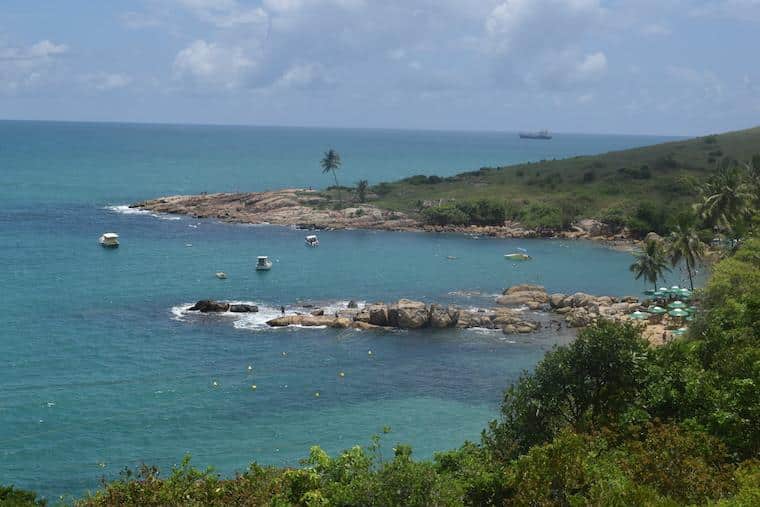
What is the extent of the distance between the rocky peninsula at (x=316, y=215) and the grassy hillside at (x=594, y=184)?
3.85 m

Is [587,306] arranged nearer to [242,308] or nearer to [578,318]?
[578,318]

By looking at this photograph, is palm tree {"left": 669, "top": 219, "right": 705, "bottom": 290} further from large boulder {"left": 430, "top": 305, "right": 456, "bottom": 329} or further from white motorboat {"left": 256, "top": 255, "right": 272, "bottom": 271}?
white motorboat {"left": 256, "top": 255, "right": 272, "bottom": 271}

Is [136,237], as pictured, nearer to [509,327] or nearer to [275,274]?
[275,274]

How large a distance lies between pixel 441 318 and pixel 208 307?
23.1 m

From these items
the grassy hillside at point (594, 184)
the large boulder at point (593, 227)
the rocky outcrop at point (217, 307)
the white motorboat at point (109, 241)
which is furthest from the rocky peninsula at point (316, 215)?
the rocky outcrop at point (217, 307)

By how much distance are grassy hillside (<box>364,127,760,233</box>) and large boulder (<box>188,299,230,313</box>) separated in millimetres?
68161

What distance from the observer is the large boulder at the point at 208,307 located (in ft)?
247

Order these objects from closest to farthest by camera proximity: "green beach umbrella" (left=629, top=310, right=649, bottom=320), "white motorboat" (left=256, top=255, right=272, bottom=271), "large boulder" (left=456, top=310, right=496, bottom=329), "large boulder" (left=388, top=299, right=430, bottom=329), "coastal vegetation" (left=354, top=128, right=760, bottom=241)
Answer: "green beach umbrella" (left=629, top=310, right=649, bottom=320) → "large boulder" (left=388, top=299, right=430, bottom=329) → "large boulder" (left=456, top=310, right=496, bottom=329) → "white motorboat" (left=256, top=255, right=272, bottom=271) → "coastal vegetation" (left=354, top=128, right=760, bottom=241)

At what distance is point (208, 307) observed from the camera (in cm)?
7531

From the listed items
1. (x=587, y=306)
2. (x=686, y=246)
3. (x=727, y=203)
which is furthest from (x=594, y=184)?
(x=587, y=306)

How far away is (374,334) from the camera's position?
6931 centimetres

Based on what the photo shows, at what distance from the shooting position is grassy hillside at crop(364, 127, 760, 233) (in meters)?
132

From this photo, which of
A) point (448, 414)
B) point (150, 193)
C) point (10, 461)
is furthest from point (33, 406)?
point (150, 193)

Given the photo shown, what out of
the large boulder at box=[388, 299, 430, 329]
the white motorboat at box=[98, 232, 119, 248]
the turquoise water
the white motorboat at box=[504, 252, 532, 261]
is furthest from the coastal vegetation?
the large boulder at box=[388, 299, 430, 329]
